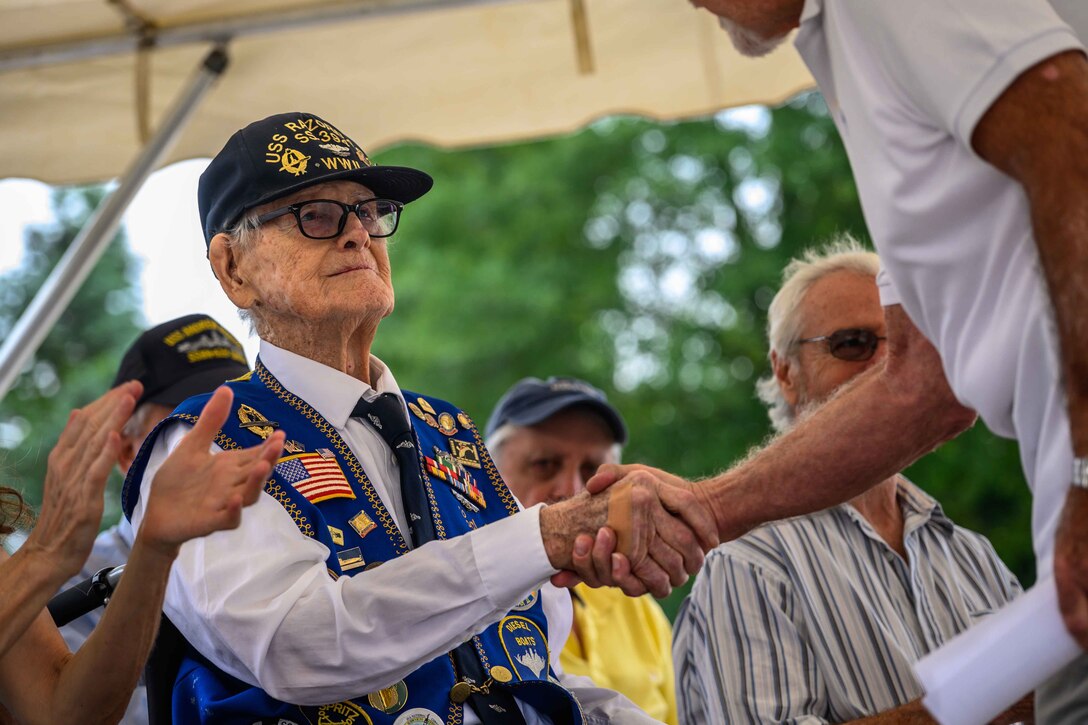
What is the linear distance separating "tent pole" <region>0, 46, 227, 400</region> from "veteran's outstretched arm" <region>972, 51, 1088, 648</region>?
10.3 feet

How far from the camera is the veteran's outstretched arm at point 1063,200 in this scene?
5.65ft

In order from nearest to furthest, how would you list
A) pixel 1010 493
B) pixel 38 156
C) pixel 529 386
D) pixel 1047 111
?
pixel 1047 111 < pixel 38 156 < pixel 529 386 < pixel 1010 493

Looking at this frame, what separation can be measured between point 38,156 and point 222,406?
8.94 feet

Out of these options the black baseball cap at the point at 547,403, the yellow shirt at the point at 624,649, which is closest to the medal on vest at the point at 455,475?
the yellow shirt at the point at 624,649

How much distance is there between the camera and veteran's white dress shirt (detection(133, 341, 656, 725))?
2338mm

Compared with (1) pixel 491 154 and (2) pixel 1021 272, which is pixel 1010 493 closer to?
(1) pixel 491 154

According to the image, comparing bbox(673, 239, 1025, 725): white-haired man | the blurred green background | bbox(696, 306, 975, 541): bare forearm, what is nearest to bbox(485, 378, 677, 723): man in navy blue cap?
bbox(673, 239, 1025, 725): white-haired man

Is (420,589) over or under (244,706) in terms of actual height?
over

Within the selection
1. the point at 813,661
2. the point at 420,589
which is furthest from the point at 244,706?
the point at 813,661

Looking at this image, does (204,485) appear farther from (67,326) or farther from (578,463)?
(67,326)

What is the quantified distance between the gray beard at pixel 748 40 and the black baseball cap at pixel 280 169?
2.83 feet

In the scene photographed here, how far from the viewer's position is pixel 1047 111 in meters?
1.79

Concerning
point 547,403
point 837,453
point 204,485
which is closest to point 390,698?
point 204,485

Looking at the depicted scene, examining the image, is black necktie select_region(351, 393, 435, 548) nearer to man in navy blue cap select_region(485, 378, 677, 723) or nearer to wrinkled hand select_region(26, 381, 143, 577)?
wrinkled hand select_region(26, 381, 143, 577)
